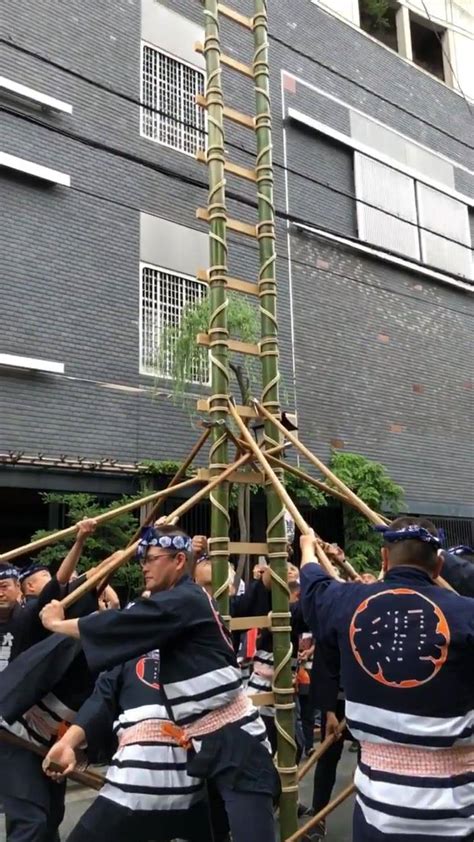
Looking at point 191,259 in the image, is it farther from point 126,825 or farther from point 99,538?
point 126,825

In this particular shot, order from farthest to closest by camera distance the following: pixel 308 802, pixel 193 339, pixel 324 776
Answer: pixel 193 339 < pixel 308 802 < pixel 324 776

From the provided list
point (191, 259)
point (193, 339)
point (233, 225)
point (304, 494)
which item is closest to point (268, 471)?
point (233, 225)

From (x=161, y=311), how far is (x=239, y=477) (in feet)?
21.2

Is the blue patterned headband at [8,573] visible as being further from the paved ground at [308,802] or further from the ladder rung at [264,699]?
the paved ground at [308,802]

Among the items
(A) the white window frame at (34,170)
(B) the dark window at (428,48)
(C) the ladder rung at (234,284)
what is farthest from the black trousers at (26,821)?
(B) the dark window at (428,48)

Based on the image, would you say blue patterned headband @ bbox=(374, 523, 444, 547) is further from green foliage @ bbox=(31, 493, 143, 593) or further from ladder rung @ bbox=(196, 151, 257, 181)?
green foliage @ bbox=(31, 493, 143, 593)

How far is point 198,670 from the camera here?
2908 mm

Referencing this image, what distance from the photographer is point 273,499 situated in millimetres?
4180

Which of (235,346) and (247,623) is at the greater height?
(235,346)

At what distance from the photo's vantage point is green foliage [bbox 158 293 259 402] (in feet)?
28.4

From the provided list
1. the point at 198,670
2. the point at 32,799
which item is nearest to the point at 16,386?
the point at 32,799

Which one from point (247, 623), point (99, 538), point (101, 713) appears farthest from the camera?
point (99, 538)

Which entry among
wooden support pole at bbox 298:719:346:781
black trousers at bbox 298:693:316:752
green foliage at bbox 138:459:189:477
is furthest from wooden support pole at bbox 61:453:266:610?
green foliage at bbox 138:459:189:477

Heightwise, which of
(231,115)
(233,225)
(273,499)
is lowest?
(273,499)
